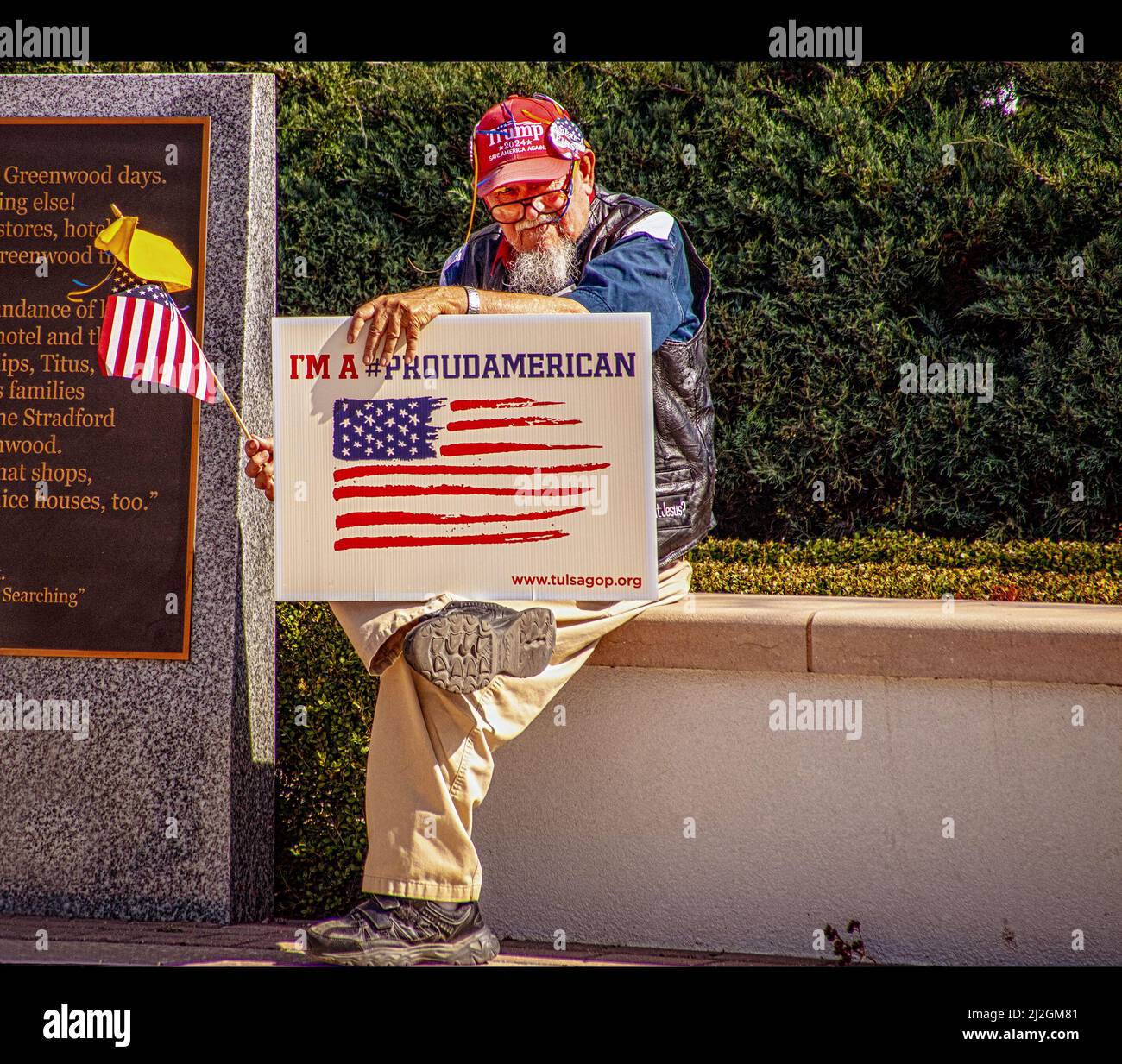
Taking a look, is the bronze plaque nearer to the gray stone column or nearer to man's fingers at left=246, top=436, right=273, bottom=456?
the gray stone column

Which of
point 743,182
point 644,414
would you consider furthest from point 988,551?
point 644,414

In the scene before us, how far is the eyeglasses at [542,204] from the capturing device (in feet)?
12.0

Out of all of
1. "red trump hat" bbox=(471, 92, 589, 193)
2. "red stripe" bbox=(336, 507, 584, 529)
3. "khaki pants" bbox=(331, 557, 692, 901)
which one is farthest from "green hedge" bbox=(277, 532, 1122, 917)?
"red trump hat" bbox=(471, 92, 589, 193)

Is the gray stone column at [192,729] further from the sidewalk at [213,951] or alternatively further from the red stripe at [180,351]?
the red stripe at [180,351]

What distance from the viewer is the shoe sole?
3.17 metres

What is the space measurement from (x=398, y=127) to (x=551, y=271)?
2350 millimetres

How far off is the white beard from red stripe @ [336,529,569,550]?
0.81m

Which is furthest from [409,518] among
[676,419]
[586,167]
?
[586,167]

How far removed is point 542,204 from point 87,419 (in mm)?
1499

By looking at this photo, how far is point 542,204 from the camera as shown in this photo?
12.1ft

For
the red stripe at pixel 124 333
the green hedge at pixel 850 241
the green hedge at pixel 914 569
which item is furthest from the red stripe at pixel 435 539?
the green hedge at pixel 850 241

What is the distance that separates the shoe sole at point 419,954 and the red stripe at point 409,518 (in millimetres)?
1013

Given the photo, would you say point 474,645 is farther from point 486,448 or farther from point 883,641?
point 883,641

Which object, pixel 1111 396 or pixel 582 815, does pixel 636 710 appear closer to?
pixel 582 815
